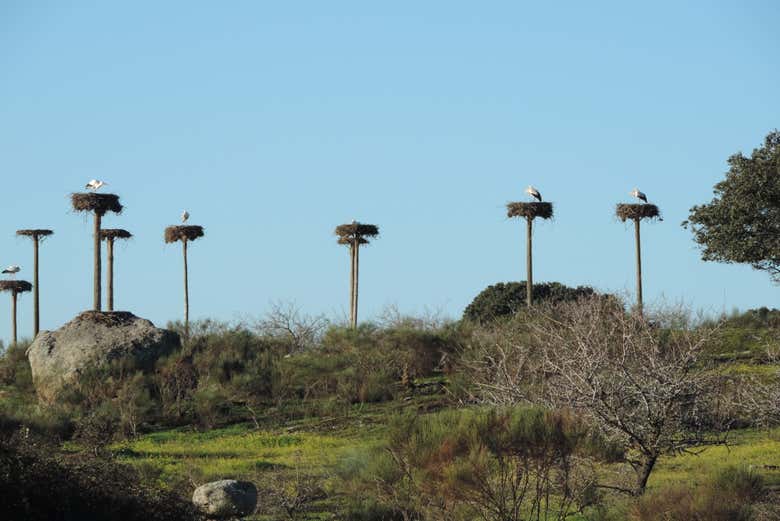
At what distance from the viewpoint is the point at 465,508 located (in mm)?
13547

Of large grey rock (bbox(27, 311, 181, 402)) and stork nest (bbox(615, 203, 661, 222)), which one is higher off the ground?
stork nest (bbox(615, 203, 661, 222))

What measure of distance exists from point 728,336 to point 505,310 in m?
20.1

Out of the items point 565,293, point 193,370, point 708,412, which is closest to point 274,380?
point 193,370

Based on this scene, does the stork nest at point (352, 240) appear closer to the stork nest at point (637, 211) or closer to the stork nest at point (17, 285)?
the stork nest at point (637, 211)

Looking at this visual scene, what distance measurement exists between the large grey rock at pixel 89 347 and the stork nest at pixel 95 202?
364 cm

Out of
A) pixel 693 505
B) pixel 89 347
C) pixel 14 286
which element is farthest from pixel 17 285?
pixel 693 505

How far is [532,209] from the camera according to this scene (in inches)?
1526

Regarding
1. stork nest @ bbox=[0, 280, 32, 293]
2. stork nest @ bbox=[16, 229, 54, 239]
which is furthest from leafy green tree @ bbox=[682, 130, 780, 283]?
stork nest @ bbox=[0, 280, 32, 293]

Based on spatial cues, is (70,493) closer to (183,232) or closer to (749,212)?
(749,212)

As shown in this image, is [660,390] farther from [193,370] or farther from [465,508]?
[193,370]

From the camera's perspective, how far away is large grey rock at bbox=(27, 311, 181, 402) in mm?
29234

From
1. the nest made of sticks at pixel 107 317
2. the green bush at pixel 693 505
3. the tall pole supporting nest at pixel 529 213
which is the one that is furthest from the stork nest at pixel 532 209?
the green bush at pixel 693 505

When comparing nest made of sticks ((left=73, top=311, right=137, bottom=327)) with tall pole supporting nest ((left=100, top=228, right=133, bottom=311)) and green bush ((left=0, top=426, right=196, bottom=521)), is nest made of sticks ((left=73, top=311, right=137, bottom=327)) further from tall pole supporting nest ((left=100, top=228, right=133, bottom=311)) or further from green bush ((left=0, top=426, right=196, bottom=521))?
green bush ((left=0, top=426, right=196, bottom=521))

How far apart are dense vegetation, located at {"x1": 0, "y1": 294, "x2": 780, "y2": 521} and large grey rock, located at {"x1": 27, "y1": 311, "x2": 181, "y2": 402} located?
0.50 meters
